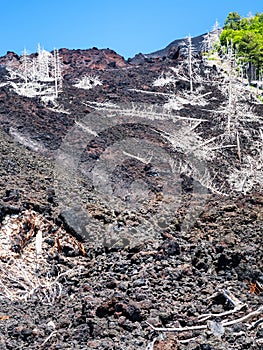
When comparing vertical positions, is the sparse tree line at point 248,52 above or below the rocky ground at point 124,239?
above

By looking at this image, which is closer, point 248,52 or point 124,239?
point 124,239

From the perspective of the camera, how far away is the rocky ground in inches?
→ 133

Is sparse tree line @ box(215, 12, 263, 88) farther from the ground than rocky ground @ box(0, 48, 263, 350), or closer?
farther from the ground

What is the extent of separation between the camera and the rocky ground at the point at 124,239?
3381 mm

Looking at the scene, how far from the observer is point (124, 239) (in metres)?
5.86

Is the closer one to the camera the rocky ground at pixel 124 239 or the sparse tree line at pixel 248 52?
the rocky ground at pixel 124 239

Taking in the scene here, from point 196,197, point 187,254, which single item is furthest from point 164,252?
point 196,197

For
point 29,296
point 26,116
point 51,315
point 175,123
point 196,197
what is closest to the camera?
point 51,315

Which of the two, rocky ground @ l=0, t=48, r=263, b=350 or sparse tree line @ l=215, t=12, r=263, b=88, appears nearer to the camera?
rocky ground @ l=0, t=48, r=263, b=350

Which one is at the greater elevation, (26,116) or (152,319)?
(26,116)

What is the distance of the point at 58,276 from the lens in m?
4.91

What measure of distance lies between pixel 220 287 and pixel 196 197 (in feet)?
14.4

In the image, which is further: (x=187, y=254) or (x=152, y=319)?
(x=187, y=254)

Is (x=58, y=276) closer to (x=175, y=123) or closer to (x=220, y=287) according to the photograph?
(x=220, y=287)
